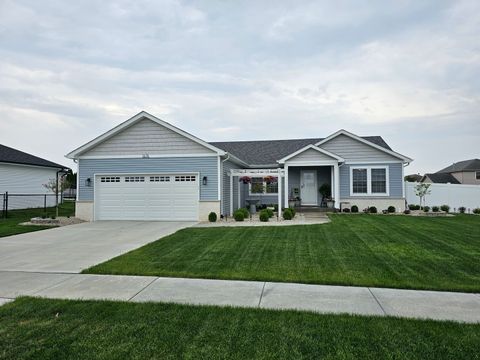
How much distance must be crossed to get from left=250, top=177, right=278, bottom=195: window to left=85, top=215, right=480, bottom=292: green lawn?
981cm

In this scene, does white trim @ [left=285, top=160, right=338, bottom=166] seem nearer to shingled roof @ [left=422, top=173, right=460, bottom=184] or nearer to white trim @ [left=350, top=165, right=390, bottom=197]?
white trim @ [left=350, top=165, right=390, bottom=197]

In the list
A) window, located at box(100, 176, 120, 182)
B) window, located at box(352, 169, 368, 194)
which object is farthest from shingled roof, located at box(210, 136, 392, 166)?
window, located at box(100, 176, 120, 182)

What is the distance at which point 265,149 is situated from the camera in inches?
922

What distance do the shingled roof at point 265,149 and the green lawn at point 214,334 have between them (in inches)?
685

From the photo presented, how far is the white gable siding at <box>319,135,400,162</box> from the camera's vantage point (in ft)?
58.5

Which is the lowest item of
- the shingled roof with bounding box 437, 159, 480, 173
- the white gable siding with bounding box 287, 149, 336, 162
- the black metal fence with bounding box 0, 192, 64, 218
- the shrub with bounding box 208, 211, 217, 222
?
the shrub with bounding box 208, 211, 217, 222

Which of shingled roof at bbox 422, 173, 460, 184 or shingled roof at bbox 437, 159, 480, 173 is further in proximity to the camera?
shingled roof at bbox 422, 173, 460, 184

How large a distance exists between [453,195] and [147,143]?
18988 millimetres

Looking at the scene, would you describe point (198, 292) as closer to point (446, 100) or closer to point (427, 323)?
point (427, 323)

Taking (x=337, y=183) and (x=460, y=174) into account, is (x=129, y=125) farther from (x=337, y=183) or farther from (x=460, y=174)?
(x=460, y=174)

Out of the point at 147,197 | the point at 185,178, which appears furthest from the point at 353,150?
the point at 147,197

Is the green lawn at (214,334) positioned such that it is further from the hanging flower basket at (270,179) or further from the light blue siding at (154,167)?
the hanging flower basket at (270,179)

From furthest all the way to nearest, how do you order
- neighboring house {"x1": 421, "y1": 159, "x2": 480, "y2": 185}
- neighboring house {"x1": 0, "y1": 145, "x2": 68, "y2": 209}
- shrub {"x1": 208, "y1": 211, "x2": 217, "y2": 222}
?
neighboring house {"x1": 421, "y1": 159, "x2": 480, "y2": 185}
neighboring house {"x1": 0, "y1": 145, "x2": 68, "y2": 209}
shrub {"x1": 208, "y1": 211, "x2": 217, "y2": 222}

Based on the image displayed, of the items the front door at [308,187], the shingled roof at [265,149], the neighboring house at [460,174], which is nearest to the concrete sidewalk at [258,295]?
the front door at [308,187]
